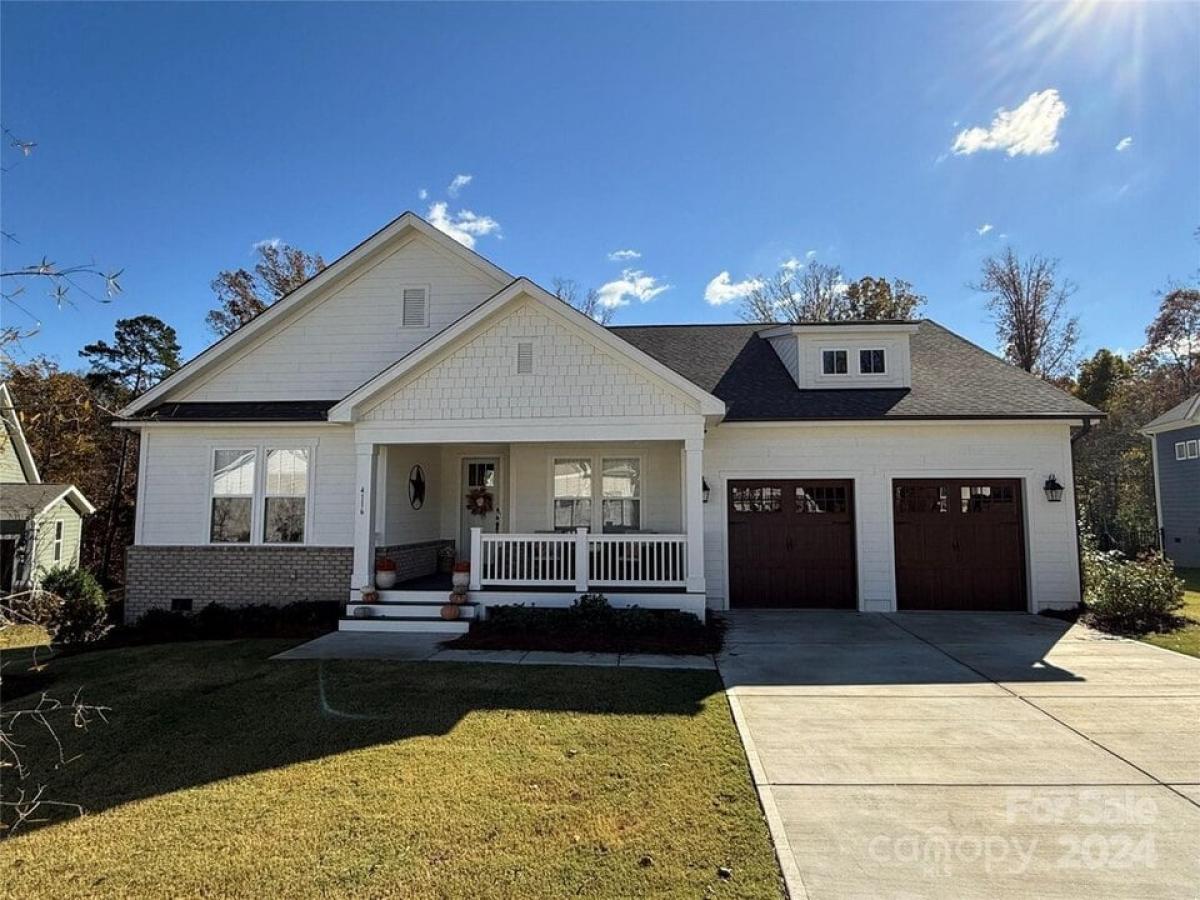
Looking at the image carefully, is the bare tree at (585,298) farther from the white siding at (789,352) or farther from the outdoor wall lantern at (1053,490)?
the outdoor wall lantern at (1053,490)

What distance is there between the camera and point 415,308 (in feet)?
39.9

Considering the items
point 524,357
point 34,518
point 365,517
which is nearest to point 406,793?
point 365,517

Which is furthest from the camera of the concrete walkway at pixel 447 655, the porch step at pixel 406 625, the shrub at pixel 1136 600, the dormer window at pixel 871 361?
the dormer window at pixel 871 361

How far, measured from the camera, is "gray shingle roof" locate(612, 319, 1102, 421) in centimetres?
1129

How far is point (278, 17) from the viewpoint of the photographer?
30.5 feet

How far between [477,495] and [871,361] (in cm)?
858

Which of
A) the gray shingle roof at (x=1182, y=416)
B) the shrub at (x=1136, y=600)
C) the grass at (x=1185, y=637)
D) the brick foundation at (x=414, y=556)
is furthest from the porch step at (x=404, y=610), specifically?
the gray shingle roof at (x=1182, y=416)

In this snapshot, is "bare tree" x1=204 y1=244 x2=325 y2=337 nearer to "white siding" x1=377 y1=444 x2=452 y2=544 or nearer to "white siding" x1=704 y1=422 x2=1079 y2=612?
"white siding" x1=377 y1=444 x2=452 y2=544

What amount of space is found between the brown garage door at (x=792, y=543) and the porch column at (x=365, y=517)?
21.0ft

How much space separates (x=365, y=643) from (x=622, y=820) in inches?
247

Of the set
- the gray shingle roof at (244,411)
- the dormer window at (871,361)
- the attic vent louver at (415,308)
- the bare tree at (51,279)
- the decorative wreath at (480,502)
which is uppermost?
the attic vent louver at (415,308)

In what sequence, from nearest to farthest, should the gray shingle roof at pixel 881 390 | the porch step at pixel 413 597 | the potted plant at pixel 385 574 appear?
the porch step at pixel 413 597 < the potted plant at pixel 385 574 < the gray shingle roof at pixel 881 390

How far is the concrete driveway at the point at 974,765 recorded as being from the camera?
131 inches

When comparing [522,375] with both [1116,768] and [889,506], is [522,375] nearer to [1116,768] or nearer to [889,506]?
[889,506]
